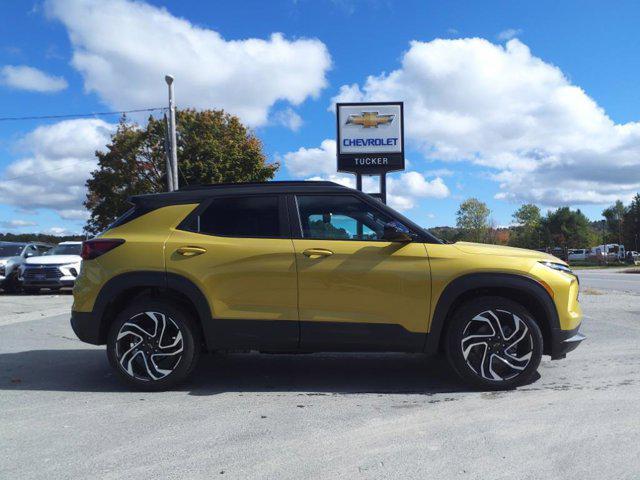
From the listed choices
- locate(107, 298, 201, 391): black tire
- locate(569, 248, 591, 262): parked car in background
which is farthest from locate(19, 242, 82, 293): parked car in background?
locate(569, 248, 591, 262): parked car in background

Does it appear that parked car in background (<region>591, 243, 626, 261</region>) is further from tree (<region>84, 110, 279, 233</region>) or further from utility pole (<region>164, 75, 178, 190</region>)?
utility pole (<region>164, 75, 178, 190</region>)

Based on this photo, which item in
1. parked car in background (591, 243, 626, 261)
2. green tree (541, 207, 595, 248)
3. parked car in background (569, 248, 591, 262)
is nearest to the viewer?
parked car in background (591, 243, 626, 261)

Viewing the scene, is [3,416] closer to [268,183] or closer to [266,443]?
[266,443]

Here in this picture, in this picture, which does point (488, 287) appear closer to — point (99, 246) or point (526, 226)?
point (99, 246)

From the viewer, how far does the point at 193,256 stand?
4555 millimetres

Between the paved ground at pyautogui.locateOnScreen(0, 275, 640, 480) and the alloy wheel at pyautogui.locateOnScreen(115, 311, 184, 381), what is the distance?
23 cm

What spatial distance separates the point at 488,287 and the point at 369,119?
1060cm

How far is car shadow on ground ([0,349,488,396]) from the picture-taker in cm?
476

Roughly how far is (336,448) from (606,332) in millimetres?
5696

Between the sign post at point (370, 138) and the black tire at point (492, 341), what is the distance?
Answer: 393 inches

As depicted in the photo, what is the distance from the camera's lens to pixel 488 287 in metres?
4.46

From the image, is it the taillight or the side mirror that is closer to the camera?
the side mirror

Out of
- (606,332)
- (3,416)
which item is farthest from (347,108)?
(3,416)

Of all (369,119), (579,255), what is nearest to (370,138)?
(369,119)
